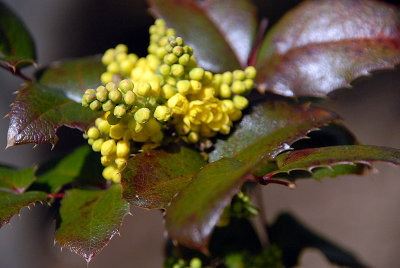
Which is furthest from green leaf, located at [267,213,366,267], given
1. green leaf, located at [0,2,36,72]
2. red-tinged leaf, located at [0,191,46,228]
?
green leaf, located at [0,2,36,72]

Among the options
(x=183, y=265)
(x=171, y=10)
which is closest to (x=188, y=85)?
(x=171, y=10)

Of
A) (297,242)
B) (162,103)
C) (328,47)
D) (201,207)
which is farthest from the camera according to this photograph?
(297,242)

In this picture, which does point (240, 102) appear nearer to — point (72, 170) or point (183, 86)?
point (183, 86)

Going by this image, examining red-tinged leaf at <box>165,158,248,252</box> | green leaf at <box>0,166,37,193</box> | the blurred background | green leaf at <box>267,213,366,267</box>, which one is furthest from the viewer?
the blurred background

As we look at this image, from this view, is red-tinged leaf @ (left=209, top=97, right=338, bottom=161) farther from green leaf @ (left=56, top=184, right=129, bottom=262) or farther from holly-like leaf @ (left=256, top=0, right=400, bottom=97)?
green leaf @ (left=56, top=184, right=129, bottom=262)

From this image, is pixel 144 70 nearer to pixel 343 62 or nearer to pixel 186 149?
pixel 186 149

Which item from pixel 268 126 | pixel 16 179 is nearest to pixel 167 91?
pixel 268 126

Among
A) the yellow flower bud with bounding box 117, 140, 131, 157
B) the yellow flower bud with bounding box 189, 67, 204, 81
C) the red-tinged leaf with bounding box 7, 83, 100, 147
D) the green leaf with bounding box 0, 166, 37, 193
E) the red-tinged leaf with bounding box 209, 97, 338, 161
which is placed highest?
the yellow flower bud with bounding box 189, 67, 204, 81
